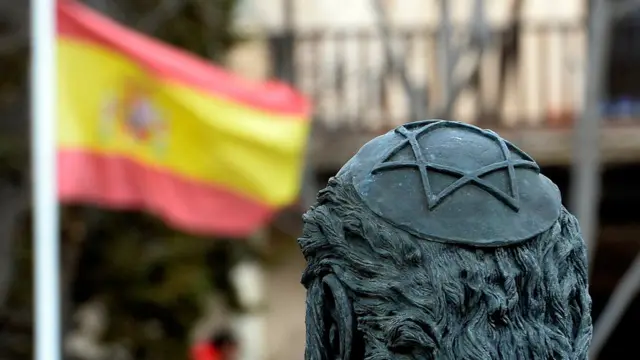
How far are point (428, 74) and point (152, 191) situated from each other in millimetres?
3232

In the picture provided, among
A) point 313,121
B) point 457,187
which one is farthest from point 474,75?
point 457,187

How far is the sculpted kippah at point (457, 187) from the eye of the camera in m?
2.33

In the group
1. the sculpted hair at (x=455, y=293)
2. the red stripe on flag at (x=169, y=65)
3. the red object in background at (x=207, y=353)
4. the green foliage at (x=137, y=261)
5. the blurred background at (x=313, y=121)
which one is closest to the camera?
the sculpted hair at (x=455, y=293)

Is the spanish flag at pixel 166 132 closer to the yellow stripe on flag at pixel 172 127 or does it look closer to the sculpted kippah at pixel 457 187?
the yellow stripe on flag at pixel 172 127

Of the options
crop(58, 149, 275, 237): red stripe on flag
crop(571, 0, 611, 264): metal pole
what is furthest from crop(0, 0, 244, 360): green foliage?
crop(571, 0, 611, 264): metal pole

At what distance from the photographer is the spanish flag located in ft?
29.9

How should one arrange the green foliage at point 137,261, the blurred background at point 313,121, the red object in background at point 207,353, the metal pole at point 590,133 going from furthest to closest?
the green foliage at point 137,261
the blurred background at point 313,121
the red object in background at point 207,353
the metal pole at point 590,133

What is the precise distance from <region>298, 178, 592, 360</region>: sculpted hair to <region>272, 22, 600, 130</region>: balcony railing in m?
9.33

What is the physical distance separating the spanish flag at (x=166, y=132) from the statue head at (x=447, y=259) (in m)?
6.62

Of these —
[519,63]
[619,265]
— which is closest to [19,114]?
[519,63]

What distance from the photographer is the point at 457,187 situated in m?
2.35

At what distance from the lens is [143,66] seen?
9.42 meters

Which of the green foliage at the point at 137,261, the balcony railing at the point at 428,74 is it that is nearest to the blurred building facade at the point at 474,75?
the balcony railing at the point at 428,74

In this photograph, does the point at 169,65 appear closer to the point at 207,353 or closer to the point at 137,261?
the point at 207,353
